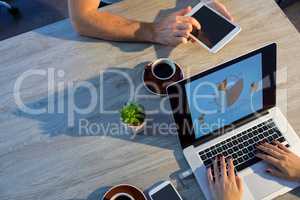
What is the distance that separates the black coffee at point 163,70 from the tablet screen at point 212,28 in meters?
0.15

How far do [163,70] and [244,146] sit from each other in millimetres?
334

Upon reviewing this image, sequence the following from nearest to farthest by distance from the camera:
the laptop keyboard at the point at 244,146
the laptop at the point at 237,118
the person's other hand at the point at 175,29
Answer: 1. the laptop at the point at 237,118
2. the laptop keyboard at the point at 244,146
3. the person's other hand at the point at 175,29

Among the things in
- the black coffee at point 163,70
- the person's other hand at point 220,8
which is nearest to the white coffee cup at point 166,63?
the black coffee at point 163,70

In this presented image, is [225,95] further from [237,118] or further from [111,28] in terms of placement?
[111,28]

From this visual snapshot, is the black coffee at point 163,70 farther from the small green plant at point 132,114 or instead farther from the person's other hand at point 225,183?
the person's other hand at point 225,183

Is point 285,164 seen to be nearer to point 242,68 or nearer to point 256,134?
point 256,134

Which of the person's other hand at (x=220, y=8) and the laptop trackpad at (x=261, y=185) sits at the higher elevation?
the person's other hand at (x=220, y=8)

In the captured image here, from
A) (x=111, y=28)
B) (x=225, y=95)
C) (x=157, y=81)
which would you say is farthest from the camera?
(x=111, y=28)

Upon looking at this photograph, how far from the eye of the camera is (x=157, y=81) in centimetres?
124

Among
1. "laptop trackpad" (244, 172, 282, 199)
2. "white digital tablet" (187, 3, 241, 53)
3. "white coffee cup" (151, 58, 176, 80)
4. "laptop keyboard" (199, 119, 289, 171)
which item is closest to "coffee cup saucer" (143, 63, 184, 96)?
"white coffee cup" (151, 58, 176, 80)

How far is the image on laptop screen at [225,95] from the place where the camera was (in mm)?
1051

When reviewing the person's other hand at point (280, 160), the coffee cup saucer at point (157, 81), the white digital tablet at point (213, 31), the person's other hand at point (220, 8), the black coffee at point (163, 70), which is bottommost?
the person's other hand at point (280, 160)

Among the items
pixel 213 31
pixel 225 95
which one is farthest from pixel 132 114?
pixel 213 31

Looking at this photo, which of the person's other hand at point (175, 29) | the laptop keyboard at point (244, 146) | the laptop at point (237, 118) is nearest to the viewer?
the laptop at point (237, 118)
